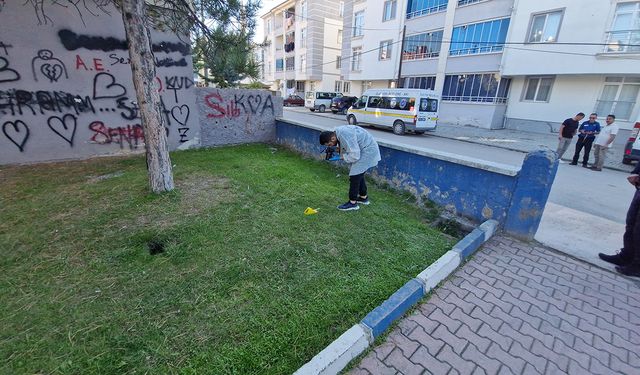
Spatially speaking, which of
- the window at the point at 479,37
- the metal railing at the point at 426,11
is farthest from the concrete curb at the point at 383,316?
the metal railing at the point at 426,11

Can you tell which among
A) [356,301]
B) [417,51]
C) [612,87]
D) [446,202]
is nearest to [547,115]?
[612,87]

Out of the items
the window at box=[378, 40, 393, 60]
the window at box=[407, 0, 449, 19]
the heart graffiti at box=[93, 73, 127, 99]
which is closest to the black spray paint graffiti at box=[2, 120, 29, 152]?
the heart graffiti at box=[93, 73, 127, 99]

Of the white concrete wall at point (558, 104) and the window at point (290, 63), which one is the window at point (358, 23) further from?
the white concrete wall at point (558, 104)

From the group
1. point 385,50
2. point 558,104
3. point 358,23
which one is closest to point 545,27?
point 558,104

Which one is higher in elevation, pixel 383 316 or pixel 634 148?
pixel 634 148

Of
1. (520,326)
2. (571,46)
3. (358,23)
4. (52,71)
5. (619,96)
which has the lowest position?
(520,326)

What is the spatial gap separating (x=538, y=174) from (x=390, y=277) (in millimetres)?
2250

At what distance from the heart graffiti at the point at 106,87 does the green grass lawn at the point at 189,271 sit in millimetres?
2278

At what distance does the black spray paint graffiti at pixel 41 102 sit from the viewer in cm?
562

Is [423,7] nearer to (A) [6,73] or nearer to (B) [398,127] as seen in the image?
(B) [398,127]

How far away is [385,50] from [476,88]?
8425 millimetres

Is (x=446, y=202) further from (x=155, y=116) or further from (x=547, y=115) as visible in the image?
(x=547, y=115)

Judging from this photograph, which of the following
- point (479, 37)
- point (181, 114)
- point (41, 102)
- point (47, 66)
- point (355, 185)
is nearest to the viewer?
point (355, 185)

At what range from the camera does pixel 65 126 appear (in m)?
6.23
